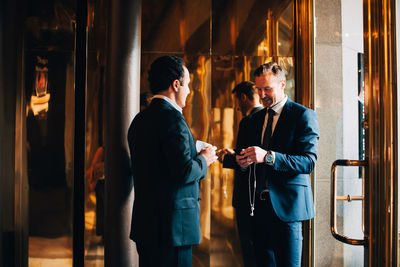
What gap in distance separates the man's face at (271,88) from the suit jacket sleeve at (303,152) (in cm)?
26

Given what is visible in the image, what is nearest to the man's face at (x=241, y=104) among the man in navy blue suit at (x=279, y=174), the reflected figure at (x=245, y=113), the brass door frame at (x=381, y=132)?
the reflected figure at (x=245, y=113)

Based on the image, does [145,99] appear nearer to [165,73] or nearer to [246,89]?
[246,89]

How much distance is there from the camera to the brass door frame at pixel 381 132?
176 centimetres

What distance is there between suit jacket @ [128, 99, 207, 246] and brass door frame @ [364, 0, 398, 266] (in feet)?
3.23

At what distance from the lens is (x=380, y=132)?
5.95ft

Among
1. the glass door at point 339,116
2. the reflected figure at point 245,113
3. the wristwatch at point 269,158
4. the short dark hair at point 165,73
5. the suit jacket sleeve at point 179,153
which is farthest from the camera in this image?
the reflected figure at point 245,113

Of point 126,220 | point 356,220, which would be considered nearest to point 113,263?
point 126,220

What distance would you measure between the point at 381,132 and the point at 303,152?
1.95 feet

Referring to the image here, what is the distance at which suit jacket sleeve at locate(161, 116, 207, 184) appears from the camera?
175 cm

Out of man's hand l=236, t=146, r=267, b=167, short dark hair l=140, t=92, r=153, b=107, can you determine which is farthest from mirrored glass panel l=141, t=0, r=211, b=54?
man's hand l=236, t=146, r=267, b=167

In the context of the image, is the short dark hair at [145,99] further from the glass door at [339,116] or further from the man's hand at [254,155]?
the glass door at [339,116]

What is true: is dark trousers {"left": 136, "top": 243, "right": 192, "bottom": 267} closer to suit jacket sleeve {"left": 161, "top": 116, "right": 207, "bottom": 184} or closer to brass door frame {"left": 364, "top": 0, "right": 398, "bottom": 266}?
suit jacket sleeve {"left": 161, "top": 116, "right": 207, "bottom": 184}

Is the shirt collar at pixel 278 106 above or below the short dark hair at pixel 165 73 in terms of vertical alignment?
below

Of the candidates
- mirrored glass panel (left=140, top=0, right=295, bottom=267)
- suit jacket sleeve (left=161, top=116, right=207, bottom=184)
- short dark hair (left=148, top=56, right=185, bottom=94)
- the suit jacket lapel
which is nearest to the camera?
suit jacket sleeve (left=161, top=116, right=207, bottom=184)
